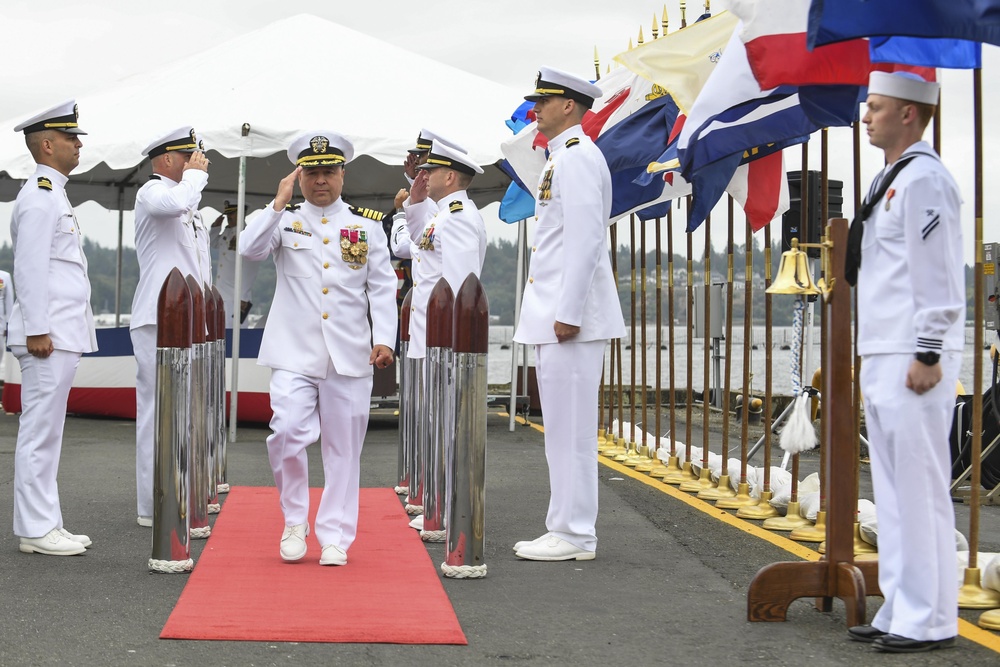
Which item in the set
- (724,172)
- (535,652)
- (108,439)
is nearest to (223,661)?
(535,652)

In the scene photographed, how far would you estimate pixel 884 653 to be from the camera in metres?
4.26

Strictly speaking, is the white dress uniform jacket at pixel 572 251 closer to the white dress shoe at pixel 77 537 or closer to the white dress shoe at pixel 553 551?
the white dress shoe at pixel 553 551

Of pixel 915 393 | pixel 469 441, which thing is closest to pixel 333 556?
pixel 469 441

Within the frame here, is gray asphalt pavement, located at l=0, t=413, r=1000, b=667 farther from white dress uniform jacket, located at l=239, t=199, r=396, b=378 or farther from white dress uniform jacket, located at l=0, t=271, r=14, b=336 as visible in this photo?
white dress uniform jacket, located at l=0, t=271, r=14, b=336

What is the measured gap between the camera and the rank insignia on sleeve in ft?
20.3

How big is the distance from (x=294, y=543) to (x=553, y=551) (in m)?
1.22

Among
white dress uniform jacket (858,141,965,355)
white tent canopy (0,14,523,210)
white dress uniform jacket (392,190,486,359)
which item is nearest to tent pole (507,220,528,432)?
white tent canopy (0,14,523,210)

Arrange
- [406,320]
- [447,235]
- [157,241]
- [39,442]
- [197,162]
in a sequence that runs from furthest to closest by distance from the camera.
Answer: [406,320], [447,235], [157,241], [197,162], [39,442]

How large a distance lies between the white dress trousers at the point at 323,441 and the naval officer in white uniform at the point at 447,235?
1137 mm

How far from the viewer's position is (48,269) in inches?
246

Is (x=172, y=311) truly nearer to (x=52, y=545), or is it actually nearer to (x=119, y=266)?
(x=52, y=545)

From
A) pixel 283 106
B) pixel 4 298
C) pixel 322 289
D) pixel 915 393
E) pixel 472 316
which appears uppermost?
pixel 283 106

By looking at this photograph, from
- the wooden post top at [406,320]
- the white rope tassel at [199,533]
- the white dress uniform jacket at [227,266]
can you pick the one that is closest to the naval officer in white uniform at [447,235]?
the wooden post top at [406,320]

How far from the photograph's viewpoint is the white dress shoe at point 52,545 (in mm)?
6078
